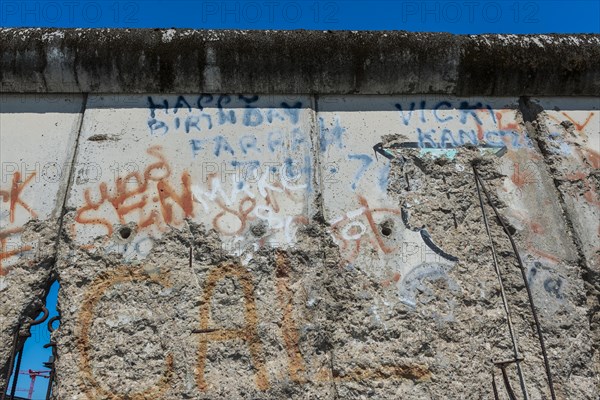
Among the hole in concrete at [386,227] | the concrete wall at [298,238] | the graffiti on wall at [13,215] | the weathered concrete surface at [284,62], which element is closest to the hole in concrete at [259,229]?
the concrete wall at [298,238]

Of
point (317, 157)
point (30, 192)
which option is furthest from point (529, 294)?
point (30, 192)

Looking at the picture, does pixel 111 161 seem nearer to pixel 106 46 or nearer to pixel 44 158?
pixel 44 158

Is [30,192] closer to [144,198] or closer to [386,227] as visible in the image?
[144,198]

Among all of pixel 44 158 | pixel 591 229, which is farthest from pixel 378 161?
pixel 44 158

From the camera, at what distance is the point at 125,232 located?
3.44m

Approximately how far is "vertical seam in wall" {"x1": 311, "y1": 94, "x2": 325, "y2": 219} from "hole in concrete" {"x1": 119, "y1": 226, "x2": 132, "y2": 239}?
105 centimetres

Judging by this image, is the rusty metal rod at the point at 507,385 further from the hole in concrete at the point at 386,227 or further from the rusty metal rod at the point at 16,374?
the rusty metal rod at the point at 16,374

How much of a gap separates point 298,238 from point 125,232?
94 centimetres

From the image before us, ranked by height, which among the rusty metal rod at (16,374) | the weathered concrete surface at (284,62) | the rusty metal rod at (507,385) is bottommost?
the rusty metal rod at (507,385)

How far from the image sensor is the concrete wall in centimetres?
322

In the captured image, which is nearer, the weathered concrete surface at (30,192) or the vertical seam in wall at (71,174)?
the weathered concrete surface at (30,192)

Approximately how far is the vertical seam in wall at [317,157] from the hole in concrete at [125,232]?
1048 millimetres

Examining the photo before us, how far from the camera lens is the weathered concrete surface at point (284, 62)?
375cm

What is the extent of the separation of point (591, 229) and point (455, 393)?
4.19ft
